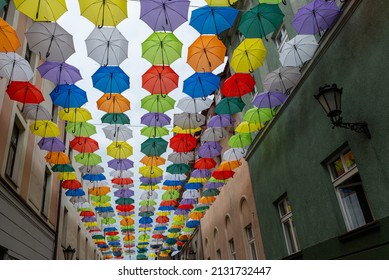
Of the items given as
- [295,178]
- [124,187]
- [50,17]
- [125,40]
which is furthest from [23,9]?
[124,187]

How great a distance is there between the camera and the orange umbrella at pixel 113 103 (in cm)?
1017

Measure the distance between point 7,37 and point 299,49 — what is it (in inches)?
270

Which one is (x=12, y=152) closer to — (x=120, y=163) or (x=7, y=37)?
(x=120, y=163)

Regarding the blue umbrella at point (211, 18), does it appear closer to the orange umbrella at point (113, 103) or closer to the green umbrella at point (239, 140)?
the orange umbrella at point (113, 103)

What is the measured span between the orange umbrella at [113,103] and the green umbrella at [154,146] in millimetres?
2253

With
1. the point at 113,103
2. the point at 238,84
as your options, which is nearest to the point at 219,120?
the point at 238,84

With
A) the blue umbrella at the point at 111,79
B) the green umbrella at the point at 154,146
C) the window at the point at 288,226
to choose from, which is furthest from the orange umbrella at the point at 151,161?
the window at the point at 288,226

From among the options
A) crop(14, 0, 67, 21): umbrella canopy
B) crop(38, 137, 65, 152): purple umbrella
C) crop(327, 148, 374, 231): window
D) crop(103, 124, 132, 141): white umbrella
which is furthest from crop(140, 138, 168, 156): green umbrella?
crop(327, 148, 374, 231): window

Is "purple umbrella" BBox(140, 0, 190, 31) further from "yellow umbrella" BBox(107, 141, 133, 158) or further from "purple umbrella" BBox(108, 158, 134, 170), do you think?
"purple umbrella" BBox(108, 158, 134, 170)

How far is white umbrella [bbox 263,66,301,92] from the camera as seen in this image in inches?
337

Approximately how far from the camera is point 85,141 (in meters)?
12.2

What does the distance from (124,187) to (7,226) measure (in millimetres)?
7776

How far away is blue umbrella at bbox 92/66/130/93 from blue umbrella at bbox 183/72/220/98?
1.77 m

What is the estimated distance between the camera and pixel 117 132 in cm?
1223
